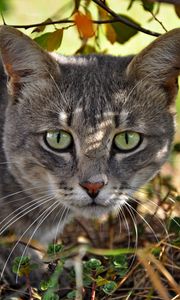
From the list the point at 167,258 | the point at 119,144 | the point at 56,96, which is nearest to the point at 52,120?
the point at 56,96

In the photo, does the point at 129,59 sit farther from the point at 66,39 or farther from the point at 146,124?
the point at 66,39

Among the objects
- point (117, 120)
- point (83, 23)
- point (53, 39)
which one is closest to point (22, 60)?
point (53, 39)

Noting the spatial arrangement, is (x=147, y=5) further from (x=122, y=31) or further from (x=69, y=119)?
(x=69, y=119)

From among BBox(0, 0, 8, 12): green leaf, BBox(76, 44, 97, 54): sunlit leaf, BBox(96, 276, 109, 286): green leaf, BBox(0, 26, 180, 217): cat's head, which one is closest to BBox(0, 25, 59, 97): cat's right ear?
BBox(0, 26, 180, 217): cat's head

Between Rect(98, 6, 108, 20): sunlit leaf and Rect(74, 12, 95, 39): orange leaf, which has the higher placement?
Rect(98, 6, 108, 20): sunlit leaf

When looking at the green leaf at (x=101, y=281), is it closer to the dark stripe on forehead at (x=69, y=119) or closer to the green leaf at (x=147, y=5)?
the dark stripe on forehead at (x=69, y=119)

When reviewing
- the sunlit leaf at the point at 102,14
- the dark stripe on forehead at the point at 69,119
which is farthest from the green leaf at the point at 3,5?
the sunlit leaf at the point at 102,14

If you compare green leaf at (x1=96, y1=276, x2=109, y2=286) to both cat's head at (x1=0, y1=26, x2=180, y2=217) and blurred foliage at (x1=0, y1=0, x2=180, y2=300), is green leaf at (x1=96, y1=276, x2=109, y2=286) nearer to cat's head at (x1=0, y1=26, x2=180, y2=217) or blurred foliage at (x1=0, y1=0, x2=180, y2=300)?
blurred foliage at (x1=0, y1=0, x2=180, y2=300)
